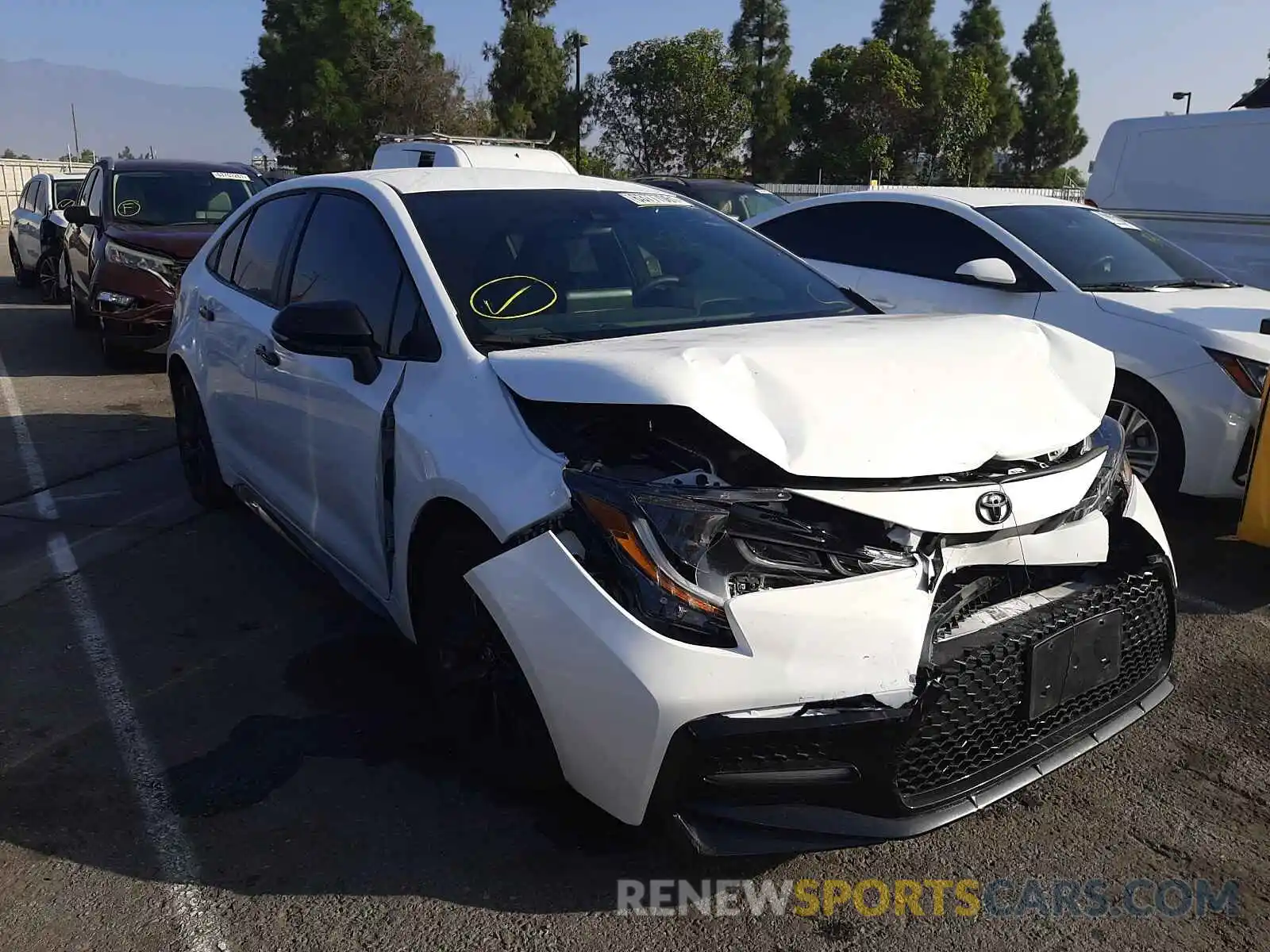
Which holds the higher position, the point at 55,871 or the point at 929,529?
the point at 929,529

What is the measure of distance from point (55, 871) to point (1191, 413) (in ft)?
15.7

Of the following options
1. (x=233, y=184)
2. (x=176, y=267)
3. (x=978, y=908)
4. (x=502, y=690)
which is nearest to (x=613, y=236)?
(x=502, y=690)

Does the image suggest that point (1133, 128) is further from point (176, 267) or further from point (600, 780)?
point (600, 780)

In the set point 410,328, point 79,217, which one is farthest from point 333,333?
point 79,217

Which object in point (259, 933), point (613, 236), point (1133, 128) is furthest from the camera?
point (1133, 128)

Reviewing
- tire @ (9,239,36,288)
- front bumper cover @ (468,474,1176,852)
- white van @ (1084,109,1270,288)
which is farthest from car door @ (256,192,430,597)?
tire @ (9,239,36,288)

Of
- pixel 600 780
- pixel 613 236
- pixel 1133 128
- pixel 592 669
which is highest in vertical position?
pixel 1133 128

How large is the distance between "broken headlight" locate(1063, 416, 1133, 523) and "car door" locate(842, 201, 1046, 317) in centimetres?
298

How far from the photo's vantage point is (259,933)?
2506mm

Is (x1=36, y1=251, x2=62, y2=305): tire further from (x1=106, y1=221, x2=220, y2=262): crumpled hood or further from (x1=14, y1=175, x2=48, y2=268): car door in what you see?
(x1=106, y1=221, x2=220, y2=262): crumpled hood

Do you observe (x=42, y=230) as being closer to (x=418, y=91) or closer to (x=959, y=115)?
(x=418, y=91)

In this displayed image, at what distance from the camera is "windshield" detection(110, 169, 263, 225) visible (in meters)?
10.6

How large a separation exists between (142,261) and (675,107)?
138 feet

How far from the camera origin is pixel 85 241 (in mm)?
10828
